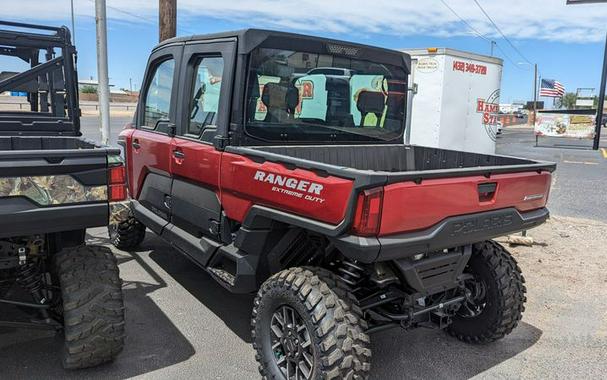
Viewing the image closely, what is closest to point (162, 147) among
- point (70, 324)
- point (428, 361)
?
point (70, 324)

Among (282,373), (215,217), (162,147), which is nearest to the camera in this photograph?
(282,373)

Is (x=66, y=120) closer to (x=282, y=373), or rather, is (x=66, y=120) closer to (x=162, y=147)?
(x=162, y=147)

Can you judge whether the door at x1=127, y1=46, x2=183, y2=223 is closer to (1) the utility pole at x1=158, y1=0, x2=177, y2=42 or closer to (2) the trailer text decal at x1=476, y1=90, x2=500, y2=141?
(1) the utility pole at x1=158, y1=0, x2=177, y2=42

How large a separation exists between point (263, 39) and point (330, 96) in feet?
2.65

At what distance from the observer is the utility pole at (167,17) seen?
26.4ft

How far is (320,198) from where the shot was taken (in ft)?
9.44

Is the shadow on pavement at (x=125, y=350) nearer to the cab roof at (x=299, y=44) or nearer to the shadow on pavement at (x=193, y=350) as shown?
the shadow on pavement at (x=193, y=350)

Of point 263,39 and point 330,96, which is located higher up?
point 263,39

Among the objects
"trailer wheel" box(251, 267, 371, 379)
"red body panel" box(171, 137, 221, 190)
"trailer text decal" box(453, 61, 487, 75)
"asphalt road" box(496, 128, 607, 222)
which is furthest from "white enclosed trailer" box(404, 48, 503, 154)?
"trailer wheel" box(251, 267, 371, 379)

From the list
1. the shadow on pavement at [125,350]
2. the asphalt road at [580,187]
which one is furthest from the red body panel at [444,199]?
the asphalt road at [580,187]

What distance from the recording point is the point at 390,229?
273 cm

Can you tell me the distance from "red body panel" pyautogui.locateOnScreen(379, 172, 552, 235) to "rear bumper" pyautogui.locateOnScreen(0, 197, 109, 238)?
5.57 ft

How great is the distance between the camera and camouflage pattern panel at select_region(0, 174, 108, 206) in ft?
9.29

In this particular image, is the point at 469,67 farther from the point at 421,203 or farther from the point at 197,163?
the point at 421,203
